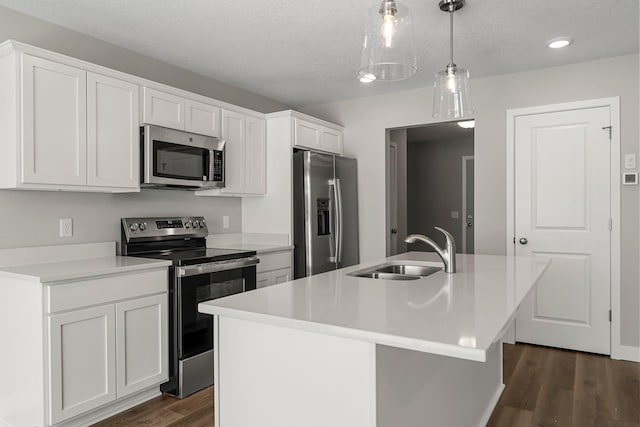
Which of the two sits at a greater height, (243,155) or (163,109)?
(163,109)

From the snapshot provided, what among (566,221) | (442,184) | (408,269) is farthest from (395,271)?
(442,184)

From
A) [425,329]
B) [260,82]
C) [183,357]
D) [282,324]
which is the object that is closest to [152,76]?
[260,82]

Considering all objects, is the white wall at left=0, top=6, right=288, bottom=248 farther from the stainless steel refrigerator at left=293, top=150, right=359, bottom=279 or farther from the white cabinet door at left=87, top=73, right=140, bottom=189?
the stainless steel refrigerator at left=293, top=150, right=359, bottom=279

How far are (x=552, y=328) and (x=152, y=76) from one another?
3.92 metres

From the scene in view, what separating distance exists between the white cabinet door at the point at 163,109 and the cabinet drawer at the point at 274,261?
3.98 ft

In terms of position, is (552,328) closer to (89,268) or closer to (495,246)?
(495,246)

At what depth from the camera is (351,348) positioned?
1254mm

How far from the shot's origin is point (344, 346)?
1268 mm

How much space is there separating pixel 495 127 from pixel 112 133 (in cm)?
316

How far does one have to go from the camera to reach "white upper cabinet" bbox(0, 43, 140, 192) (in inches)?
90.2

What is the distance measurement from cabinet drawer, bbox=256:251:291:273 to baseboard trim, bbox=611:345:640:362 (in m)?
2.74

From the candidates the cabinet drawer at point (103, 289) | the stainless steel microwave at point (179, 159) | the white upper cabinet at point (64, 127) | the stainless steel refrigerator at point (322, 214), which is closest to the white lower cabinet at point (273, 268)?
the stainless steel refrigerator at point (322, 214)

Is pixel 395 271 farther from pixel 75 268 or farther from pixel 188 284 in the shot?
pixel 75 268

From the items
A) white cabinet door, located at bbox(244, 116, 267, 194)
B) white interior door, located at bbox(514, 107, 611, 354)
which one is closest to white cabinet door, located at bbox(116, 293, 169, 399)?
white cabinet door, located at bbox(244, 116, 267, 194)
